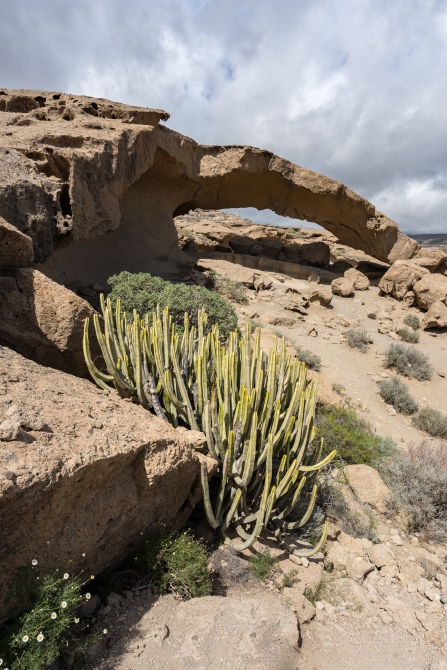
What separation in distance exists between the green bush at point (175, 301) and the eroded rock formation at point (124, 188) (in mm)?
1322

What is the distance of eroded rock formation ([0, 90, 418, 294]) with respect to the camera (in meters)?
6.60

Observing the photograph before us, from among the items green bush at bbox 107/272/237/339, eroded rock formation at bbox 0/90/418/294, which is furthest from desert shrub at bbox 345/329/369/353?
eroded rock formation at bbox 0/90/418/294

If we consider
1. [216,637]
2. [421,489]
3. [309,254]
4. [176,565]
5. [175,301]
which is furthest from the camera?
[309,254]

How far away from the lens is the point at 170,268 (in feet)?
38.2

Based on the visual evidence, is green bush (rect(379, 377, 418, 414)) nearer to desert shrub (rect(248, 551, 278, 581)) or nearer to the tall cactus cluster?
the tall cactus cluster

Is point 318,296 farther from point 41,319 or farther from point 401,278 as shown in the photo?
point 41,319

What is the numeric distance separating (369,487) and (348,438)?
3.42 ft

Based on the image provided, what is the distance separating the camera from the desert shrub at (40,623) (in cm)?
171

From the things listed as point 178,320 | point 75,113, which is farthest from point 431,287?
point 75,113

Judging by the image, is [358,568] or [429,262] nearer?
[358,568]

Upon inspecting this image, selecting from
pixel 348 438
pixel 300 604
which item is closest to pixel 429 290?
pixel 348 438

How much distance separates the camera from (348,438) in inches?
215

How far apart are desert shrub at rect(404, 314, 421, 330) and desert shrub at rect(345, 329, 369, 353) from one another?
2.35m

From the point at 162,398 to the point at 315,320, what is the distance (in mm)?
8515
